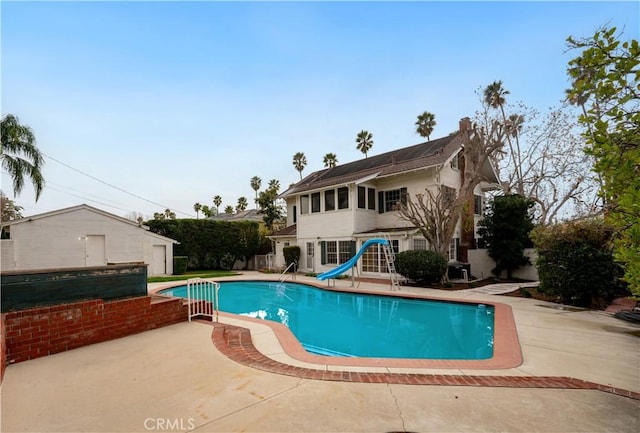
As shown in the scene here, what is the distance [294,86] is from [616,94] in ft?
47.1

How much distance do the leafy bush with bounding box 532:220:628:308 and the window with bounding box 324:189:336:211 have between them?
34.5ft

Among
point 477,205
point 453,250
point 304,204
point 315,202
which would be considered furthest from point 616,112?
point 304,204

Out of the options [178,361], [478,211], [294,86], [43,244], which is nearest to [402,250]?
[478,211]

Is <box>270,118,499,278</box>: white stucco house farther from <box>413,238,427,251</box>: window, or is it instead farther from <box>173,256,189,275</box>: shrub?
<box>173,256,189,275</box>: shrub

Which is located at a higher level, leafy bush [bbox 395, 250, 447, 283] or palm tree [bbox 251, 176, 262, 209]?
palm tree [bbox 251, 176, 262, 209]

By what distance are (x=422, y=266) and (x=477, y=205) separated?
805cm

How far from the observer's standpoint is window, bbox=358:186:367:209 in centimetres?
1686

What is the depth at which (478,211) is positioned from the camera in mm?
18359

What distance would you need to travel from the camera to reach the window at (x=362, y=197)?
16859 mm

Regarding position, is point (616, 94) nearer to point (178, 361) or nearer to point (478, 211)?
point (178, 361)

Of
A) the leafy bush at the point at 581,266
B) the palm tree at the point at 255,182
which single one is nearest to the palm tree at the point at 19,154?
the leafy bush at the point at 581,266

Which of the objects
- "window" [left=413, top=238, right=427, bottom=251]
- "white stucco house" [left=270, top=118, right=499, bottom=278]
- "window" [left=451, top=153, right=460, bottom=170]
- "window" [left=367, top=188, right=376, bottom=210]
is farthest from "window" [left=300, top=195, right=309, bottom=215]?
"window" [left=451, top=153, right=460, bottom=170]

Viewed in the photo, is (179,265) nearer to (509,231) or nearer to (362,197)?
(362,197)

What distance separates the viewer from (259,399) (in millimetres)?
3109
